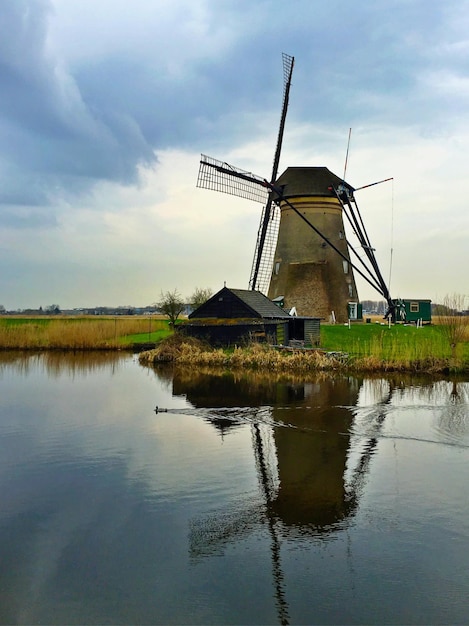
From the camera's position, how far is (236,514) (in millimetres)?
5680

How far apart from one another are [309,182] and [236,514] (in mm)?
20493

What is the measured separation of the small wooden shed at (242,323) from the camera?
19.8m

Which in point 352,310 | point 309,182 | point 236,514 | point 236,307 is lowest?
point 236,514

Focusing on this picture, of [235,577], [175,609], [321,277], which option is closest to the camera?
[175,609]

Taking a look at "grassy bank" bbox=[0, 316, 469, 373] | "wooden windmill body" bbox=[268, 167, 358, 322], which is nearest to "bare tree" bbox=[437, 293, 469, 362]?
"grassy bank" bbox=[0, 316, 469, 373]

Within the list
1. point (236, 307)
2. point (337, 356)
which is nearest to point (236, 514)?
point (337, 356)

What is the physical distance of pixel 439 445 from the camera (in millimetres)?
8281

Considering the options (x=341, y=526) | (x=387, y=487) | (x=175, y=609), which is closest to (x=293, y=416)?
(x=387, y=487)

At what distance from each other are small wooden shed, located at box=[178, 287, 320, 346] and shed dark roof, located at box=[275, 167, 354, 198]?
5622 millimetres

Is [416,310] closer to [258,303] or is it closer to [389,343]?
[389,343]

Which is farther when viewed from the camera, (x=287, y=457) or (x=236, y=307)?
(x=236, y=307)

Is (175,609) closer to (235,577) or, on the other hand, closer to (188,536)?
(235,577)

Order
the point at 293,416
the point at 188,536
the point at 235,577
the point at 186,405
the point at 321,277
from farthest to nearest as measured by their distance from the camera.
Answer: the point at 321,277
the point at 186,405
the point at 293,416
the point at 188,536
the point at 235,577

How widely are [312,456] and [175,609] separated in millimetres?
4014
